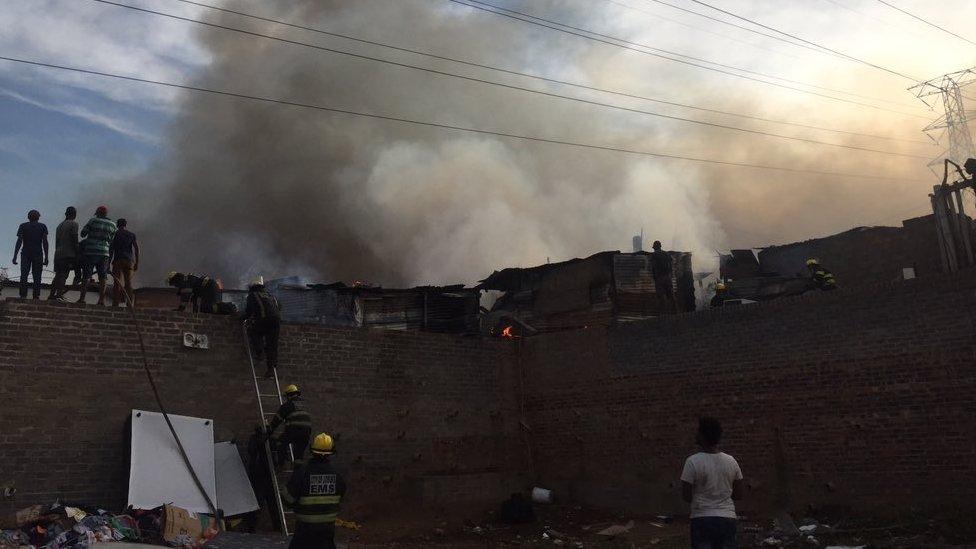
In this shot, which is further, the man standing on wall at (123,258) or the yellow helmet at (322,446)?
the man standing on wall at (123,258)

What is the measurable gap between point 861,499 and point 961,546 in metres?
2.04

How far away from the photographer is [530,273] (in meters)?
21.3

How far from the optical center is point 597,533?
10.9 m

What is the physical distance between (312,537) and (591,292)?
50.8 feet

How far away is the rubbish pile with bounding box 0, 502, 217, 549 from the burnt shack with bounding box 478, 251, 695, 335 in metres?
11.9

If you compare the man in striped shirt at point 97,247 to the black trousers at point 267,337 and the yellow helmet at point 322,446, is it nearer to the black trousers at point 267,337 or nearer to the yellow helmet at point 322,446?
the black trousers at point 267,337

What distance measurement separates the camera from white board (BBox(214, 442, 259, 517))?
9.04 m

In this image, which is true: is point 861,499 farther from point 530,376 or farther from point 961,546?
point 530,376

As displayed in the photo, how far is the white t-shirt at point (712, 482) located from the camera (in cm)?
473

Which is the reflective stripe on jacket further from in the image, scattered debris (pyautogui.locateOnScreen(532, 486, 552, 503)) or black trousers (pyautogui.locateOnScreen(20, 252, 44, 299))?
scattered debris (pyautogui.locateOnScreen(532, 486, 552, 503))

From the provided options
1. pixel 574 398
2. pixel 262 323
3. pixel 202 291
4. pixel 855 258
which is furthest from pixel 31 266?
pixel 855 258

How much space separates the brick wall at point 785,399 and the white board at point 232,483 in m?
5.47

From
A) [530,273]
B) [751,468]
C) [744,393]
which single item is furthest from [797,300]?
[530,273]

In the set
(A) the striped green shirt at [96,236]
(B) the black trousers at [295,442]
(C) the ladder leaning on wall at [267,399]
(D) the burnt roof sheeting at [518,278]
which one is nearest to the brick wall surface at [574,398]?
(C) the ladder leaning on wall at [267,399]
